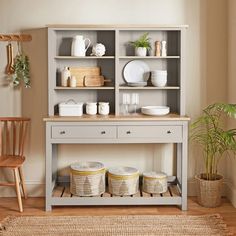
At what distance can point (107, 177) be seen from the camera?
4699mm

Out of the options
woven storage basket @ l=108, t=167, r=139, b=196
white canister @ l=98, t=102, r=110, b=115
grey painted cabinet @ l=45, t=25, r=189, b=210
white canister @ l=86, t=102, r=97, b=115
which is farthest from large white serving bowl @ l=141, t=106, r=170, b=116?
woven storage basket @ l=108, t=167, r=139, b=196

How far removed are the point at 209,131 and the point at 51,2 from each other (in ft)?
6.47

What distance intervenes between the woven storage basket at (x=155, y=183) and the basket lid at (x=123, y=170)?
0.14 meters

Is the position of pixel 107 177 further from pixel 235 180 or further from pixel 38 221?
pixel 235 180

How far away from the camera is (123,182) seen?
4363mm

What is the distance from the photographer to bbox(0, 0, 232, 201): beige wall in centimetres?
460

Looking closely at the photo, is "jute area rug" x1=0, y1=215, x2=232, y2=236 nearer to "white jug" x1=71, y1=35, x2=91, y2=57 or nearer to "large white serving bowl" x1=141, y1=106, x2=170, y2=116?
"large white serving bowl" x1=141, y1=106, x2=170, y2=116

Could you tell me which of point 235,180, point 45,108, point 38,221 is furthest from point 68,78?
point 235,180

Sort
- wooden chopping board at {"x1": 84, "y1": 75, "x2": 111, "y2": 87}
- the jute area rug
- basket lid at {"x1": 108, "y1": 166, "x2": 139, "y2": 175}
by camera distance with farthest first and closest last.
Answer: wooden chopping board at {"x1": 84, "y1": 75, "x2": 111, "y2": 87}
basket lid at {"x1": 108, "y1": 166, "x2": 139, "y2": 175}
the jute area rug

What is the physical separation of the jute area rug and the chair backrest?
829 millimetres

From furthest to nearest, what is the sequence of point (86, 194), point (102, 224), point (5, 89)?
point (5, 89)
point (86, 194)
point (102, 224)

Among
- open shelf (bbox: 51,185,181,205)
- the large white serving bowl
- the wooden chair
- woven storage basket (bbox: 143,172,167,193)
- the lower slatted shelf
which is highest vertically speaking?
the large white serving bowl

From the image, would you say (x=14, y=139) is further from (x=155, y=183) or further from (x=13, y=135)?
(x=155, y=183)

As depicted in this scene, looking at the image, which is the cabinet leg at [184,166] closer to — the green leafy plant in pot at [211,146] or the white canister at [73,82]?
the green leafy plant in pot at [211,146]
